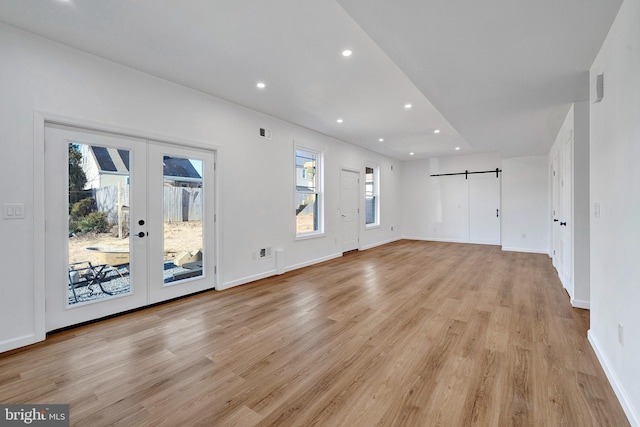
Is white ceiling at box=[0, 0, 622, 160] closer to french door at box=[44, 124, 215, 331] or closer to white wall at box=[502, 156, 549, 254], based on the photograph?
french door at box=[44, 124, 215, 331]

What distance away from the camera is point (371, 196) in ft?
26.7

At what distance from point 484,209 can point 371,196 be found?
327 centimetres

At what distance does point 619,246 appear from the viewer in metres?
1.83

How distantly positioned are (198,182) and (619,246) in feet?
13.4

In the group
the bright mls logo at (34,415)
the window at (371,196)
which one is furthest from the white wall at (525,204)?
the bright mls logo at (34,415)

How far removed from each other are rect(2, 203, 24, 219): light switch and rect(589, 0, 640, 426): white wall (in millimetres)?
4351

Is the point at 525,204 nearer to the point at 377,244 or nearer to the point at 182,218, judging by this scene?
the point at 377,244

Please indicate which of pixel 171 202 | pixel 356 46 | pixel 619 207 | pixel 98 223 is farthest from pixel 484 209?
pixel 98 223


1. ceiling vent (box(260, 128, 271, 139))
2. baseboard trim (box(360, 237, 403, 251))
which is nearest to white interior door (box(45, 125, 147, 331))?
ceiling vent (box(260, 128, 271, 139))

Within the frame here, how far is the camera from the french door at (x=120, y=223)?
2.73 m

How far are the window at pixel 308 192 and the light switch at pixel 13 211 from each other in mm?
3653

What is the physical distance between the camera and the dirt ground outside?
287 cm

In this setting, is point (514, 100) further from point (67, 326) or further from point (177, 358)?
point (67, 326)

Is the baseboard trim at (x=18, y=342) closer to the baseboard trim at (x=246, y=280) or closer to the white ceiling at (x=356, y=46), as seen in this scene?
the baseboard trim at (x=246, y=280)
